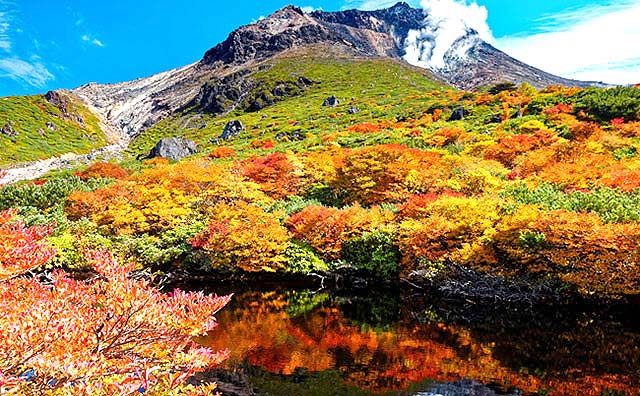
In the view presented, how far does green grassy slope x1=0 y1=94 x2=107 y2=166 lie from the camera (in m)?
91.6

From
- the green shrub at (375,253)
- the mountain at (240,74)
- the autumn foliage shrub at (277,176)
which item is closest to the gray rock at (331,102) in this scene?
the mountain at (240,74)

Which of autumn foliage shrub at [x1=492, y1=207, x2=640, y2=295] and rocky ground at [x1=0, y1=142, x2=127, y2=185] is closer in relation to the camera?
autumn foliage shrub at [x1=492, y1=207, x2=640, y2=295]

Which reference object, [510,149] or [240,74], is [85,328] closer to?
[510,149]

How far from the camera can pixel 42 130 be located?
113 m

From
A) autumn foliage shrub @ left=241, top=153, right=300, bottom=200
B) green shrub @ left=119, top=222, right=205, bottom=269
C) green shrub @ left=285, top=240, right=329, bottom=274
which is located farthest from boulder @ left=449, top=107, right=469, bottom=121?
green shrub @ left=119, top=222, right=205, bottom=269

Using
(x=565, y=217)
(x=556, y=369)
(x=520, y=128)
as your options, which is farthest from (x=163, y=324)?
(x=520, y=128)

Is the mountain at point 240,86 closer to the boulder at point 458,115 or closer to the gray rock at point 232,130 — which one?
the gray rock at point 232,130

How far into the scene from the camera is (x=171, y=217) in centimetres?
2983

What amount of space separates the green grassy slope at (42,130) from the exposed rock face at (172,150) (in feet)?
112

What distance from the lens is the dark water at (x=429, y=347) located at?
1291 centimetres

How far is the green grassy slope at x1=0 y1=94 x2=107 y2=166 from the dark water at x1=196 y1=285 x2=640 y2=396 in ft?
267

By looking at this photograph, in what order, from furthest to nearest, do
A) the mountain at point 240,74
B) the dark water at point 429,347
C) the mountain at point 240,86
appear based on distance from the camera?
the mountain at point 240,74, the mountain at point 240,86, the dark water at point 429,347

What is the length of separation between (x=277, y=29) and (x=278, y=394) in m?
193

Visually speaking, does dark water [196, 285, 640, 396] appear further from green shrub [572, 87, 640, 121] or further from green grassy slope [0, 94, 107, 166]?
green grassy slope [0, 94, 107, 166]
